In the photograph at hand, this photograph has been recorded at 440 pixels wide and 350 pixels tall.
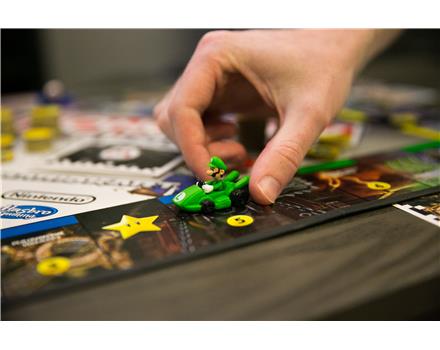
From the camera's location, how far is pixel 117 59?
2.69 m

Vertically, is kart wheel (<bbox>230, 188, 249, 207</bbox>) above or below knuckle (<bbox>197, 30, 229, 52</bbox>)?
below

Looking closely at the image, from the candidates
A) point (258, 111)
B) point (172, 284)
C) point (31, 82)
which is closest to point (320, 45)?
point (258, 111)

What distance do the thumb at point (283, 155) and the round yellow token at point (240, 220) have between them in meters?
0.05

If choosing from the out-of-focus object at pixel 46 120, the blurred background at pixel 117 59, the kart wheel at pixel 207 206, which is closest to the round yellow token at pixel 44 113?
the out-of-focus object at pixel 46 120

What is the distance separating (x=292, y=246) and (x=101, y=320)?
0.24m

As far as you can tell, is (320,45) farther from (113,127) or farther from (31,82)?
(31,82)

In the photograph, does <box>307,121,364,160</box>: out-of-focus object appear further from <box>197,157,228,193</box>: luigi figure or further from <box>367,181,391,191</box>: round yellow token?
<box>197,157,228,193</box>: luigi figure

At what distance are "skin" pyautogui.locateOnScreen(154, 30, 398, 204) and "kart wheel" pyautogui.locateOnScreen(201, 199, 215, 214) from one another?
0.22 feet

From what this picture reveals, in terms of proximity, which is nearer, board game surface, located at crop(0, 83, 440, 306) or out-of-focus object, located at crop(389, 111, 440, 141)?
board game surface, located at crop(0, 83, 440, 306)

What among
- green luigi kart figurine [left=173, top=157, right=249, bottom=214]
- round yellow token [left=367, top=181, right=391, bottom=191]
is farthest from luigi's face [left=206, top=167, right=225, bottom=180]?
round yellow token [left=367, top=181, right=391, bottom=191]

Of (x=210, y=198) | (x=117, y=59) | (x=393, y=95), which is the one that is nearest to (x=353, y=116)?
(x=393, y=95)

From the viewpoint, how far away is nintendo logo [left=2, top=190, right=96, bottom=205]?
0.71 m

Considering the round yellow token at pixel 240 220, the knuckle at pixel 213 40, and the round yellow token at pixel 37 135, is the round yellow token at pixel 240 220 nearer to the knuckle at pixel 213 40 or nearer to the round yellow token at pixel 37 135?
the knuckle at pixel 213 40

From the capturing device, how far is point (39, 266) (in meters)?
A: 0.51
